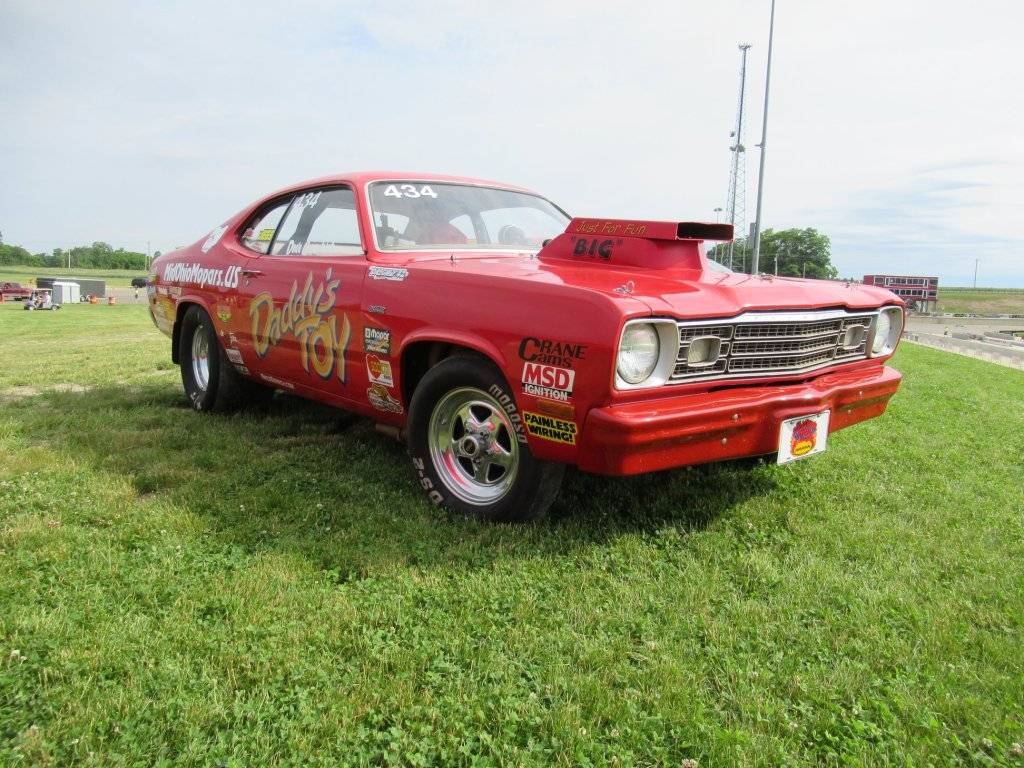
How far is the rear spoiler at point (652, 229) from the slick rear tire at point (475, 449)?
0.95 meters

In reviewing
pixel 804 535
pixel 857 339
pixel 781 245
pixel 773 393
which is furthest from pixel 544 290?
pixel 781 245

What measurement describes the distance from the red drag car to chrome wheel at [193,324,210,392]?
0.69 meters

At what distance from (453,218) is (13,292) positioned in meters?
39.2

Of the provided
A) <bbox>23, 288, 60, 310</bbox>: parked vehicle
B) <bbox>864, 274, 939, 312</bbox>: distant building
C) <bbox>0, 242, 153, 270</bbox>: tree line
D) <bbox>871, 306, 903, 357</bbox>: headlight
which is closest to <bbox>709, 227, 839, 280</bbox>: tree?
<bbox>864, 274, 939, 312</bbox>: distant building

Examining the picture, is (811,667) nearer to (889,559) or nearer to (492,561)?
(889,559)

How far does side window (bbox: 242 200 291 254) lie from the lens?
15.3 ft

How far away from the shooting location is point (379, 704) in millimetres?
1996

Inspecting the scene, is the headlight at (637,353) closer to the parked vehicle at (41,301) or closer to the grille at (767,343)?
the grille at (767,343)

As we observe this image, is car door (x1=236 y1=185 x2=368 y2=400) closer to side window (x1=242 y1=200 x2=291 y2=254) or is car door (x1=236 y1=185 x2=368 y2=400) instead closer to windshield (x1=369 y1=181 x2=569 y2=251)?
side window (x1=242 y1=200 x2=291 y2=254)

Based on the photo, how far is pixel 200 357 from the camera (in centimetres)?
543

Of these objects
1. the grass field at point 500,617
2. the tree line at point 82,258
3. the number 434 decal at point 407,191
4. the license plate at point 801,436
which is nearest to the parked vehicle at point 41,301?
the grass field at point 500,617

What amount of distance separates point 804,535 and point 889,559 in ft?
1.09

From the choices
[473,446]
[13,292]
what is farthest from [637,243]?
[13,292]

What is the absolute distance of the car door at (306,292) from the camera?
3.76m
